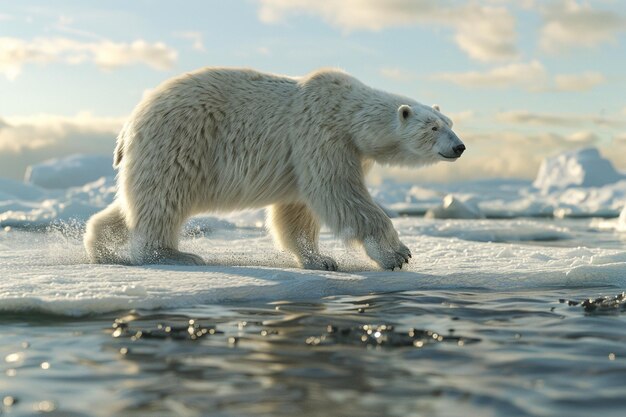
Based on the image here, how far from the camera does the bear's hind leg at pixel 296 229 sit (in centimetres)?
762

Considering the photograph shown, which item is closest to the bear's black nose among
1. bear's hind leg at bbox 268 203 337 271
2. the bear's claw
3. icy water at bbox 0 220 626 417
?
the bear's claw

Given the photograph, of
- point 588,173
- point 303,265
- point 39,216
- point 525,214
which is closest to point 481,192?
point 588,173

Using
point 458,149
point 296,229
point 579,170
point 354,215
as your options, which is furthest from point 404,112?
point 579,170

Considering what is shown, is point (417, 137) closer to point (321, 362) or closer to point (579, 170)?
point (321, 362)

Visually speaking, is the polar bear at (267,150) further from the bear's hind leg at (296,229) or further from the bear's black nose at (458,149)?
the bear's hind leg at (296,229)

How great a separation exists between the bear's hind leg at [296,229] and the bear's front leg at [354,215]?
2.64 feet

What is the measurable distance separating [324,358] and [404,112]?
4004 millimetres

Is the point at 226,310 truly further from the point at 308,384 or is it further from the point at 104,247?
the point at 104,247

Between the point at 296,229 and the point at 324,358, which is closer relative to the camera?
the point at 324,358

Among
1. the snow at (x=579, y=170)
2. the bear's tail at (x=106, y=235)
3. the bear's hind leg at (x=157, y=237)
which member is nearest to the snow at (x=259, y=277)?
the bear's tail at (x=106, y=235)

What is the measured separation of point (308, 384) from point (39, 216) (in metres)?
21.1

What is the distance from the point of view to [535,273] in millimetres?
6352

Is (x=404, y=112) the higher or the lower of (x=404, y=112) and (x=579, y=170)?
the lower

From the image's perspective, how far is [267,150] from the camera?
23.5 ft
